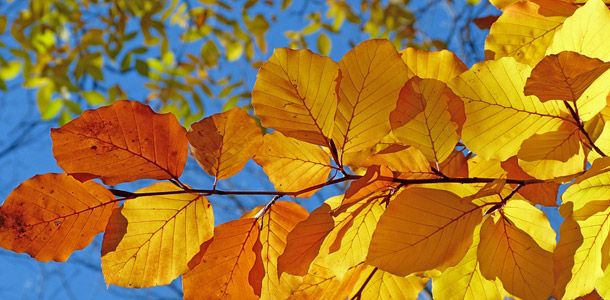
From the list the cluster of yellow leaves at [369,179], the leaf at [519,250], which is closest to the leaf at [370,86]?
the cluster of yellow leaves at [369,179]

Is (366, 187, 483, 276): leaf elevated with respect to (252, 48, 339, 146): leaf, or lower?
lower

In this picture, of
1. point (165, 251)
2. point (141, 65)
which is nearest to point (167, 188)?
point (165, 251)

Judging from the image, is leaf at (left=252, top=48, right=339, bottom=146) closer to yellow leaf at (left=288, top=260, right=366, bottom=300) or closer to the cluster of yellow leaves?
the cluster of yellow leaves

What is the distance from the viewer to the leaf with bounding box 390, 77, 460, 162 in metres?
0.35

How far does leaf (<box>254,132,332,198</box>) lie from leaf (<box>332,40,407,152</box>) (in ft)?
0.17

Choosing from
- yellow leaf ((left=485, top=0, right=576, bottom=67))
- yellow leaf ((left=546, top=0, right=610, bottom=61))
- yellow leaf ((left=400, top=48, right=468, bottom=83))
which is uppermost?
yellow leaf ((left=485, top=0, right=576, bottom=67))

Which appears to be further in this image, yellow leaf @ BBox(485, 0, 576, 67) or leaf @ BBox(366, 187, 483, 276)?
yellow leaf @ BBox(485, 0, 576, 67)

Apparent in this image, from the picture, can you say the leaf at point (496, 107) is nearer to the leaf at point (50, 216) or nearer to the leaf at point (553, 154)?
the leaf at point (553, 154)

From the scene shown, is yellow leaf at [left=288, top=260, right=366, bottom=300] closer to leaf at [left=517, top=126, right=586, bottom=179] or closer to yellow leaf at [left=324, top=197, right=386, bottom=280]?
yellow leaf at [left=324, top=197, right=386, bottom=280]

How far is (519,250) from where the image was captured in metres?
0.34

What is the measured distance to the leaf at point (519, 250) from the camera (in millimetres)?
329

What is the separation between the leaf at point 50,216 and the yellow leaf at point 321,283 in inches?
7.0

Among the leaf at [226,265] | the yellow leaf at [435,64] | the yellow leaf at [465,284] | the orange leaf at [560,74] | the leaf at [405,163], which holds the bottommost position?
the yellow leaf at [465,284]

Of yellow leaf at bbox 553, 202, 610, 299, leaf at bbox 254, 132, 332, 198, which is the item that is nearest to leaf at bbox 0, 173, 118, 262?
leaf at bbox 254, 132, 332, 198
